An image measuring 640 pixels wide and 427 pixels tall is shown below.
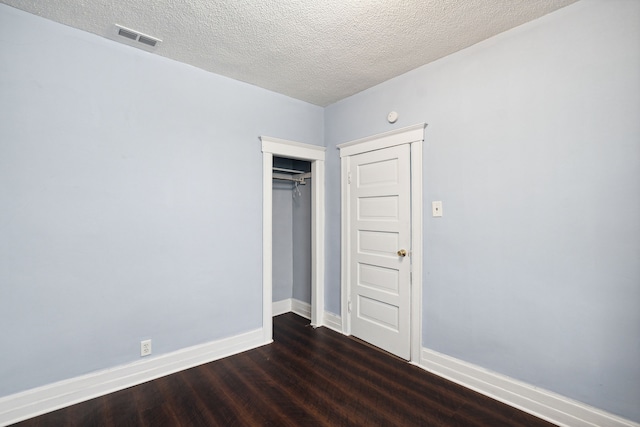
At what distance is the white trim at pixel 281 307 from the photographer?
3922 mm

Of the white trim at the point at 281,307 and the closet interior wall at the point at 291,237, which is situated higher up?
the closet interior wall at the point at 291,237

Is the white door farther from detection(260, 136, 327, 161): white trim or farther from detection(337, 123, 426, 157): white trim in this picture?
detection(260, 136, 327, 161): white trim

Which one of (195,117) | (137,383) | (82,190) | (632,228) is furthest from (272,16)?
(137,383)

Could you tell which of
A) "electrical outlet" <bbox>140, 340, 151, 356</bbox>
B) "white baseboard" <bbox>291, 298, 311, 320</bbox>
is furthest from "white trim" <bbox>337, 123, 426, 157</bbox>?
"electrical outlet" <bbox>140, 340, 151, 356</bbox>

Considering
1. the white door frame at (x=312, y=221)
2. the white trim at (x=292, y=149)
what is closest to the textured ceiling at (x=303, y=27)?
the white trim at (x=292, y=149)

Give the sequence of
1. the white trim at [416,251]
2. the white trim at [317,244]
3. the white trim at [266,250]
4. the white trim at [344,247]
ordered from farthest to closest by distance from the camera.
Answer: the white trim at [317,244] → the white trim at [344,247] → the white trim at [266,250] → the white trim at [416,251]

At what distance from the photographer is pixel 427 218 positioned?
258 centimetres

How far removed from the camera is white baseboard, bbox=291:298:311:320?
3.83 m

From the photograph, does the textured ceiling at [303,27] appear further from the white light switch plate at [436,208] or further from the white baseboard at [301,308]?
the white baseboard at [301,308]

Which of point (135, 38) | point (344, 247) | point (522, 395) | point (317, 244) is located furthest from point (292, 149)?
point (522, 395)

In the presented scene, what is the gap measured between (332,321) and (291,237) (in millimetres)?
1325

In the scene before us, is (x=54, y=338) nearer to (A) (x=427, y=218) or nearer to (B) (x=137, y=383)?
(B) (x=137, y=383)

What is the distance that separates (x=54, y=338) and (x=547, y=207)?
3.51m

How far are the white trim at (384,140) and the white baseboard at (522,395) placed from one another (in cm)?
193
